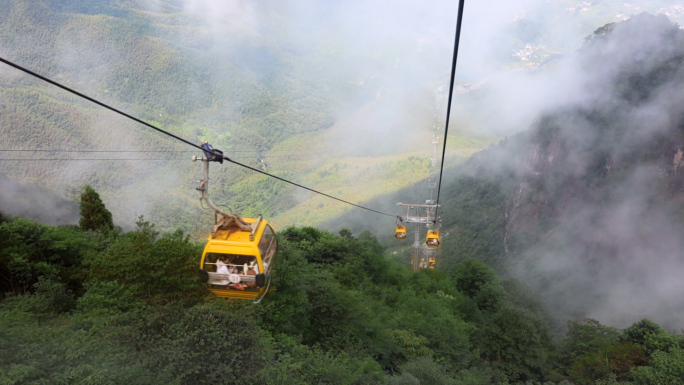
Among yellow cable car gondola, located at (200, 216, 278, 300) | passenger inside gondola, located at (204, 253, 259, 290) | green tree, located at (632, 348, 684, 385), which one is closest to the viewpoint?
yellow cable car gondola, located at (200, 216, 278, 300)

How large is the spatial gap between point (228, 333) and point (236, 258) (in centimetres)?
460

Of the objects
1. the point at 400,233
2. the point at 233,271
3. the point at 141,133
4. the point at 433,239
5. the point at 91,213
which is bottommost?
the point at 233,271

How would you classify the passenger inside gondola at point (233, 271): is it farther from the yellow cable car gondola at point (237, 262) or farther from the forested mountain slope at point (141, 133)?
the forested mountain slope at point (141, 133)

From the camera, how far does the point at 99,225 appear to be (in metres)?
31.1

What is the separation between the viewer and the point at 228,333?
1366 centimetres

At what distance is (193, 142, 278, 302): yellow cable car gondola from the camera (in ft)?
31.6

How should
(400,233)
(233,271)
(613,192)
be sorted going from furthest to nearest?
(613,192), (400,233), (233,271)

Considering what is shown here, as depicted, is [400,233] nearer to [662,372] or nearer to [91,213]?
[662,372]

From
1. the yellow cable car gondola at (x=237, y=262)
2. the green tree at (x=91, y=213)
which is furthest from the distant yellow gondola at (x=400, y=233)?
the green tree at (x=91, y=213)

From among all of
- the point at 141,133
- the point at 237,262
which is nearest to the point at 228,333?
the point at 237,262

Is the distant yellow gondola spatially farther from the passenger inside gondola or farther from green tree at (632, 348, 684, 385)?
the passenger inside gondola

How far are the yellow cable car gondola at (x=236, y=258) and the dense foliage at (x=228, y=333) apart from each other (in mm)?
3773

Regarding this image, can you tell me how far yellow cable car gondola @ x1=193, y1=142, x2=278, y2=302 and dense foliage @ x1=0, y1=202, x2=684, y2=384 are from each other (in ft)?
12.4

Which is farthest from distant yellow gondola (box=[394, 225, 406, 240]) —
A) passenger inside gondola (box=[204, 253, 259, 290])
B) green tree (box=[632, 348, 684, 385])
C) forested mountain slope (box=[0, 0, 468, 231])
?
forested mountain slope (box=[0, 0, 468, 231])
